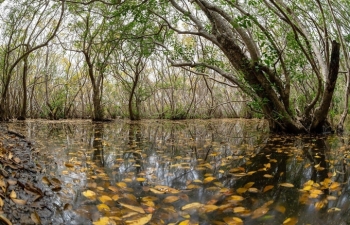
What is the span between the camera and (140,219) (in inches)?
62.6

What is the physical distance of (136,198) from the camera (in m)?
2.00

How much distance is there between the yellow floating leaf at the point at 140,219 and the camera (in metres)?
1.54

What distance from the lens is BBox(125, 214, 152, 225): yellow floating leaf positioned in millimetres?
→ 1543

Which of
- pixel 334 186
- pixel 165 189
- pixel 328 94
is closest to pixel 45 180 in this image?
pixel 165 189

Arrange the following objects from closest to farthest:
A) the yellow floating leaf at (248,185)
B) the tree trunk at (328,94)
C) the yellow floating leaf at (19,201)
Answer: the yellow floating leaf at (19,201) < the yellow floating leaf at (248,185) < the tree trunk at (328,94)

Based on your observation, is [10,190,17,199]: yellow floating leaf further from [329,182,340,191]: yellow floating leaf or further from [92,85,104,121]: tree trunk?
[92,85,104,121]: tree trunk

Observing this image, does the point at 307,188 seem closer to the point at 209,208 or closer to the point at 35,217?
the point at 209,208

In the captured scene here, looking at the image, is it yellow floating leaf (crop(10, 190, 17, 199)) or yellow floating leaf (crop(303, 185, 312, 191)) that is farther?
yellow floating leaf (crop(303, 185, 312, 191))

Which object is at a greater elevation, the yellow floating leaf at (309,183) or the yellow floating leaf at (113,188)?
the yellow floating leaf at (309,183)

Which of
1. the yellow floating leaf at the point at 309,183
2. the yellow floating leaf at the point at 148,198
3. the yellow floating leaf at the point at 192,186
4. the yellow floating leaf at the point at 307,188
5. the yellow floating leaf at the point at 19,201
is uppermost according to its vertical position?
the yellow floating leaf at the point at 19,201

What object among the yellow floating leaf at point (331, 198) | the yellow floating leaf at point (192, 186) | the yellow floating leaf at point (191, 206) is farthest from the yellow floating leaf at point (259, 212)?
the yellow floating leaf at point (192, 186)

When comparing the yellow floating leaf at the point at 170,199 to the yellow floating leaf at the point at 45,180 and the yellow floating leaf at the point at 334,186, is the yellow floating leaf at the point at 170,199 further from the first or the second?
the yellow floating leaf at the point at 334,186

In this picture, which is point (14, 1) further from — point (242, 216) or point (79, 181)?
point (242, 216)

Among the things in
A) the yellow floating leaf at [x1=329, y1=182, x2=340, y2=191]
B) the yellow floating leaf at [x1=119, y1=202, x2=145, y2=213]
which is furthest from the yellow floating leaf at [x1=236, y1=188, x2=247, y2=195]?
the yellow floating leaf at [x1=119, y1=202, x2=145, y2=213]
